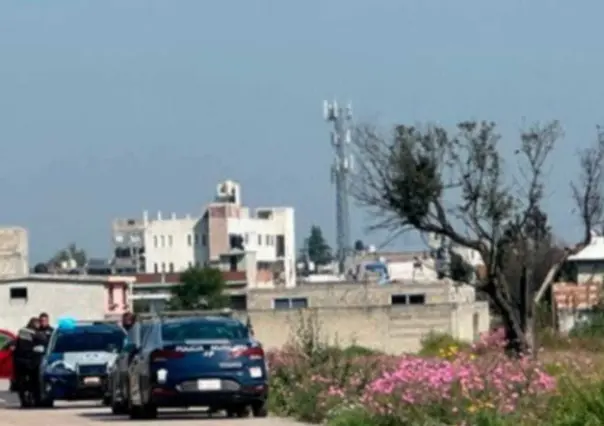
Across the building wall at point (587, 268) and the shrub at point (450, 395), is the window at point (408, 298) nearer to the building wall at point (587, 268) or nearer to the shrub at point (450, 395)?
the building wall at point (587, 268)

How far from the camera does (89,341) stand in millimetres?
37188

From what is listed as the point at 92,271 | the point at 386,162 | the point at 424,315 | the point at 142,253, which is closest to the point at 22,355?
the point at 386,162

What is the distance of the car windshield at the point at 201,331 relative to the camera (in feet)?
95.6

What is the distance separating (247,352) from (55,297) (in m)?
59.4

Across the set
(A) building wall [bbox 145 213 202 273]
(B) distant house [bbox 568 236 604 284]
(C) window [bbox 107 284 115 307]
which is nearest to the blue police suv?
(C) window [bbox 107 284 115 307]

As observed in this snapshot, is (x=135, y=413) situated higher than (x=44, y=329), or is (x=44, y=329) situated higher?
(x=44, y=329)

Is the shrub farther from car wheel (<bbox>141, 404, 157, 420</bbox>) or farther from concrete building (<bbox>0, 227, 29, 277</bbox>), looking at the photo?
concrete building (<bbox>0, 227, 29, 277</bbox>)

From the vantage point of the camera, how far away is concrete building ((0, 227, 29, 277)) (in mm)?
99000

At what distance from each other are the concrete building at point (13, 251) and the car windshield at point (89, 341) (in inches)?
2395

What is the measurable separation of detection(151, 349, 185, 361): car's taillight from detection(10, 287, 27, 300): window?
59.7m

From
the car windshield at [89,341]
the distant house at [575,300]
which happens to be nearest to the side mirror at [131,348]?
the car windshield at [89,341]

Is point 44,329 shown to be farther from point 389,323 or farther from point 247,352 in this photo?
point 389,323

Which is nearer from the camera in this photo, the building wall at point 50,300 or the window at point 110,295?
the building wall at point 50,300

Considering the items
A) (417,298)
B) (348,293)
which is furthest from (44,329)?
(417,298)
